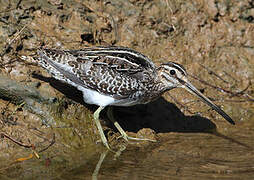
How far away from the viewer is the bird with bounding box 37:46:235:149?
20.9ft

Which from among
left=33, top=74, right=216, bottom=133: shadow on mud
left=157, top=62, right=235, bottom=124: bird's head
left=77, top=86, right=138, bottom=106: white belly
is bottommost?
left=33, top=74, right=216, bottom=133: shadow on mud

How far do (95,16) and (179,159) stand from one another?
9.48 feet

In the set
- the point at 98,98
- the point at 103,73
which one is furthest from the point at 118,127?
the point at 103,73

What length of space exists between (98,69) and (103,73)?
0.09 m

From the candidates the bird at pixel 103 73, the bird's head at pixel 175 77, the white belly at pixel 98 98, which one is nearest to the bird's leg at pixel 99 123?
the bird at pixel 103 73

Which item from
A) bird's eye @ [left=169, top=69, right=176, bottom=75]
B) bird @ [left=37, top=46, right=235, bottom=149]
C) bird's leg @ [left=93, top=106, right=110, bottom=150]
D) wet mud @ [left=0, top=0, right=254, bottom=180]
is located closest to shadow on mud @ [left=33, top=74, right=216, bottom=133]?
wet mud @ [left=0, top=0, right=254, bottom=180]

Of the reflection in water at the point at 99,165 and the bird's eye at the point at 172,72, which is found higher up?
the bird's eye at the point at 172,72

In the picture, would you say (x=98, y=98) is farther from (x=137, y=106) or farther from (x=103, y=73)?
(x=137, y=106)

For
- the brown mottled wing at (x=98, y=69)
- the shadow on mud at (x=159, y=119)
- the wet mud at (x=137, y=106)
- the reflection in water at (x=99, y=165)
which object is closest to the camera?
the reflection in water at (x=99, y=165)

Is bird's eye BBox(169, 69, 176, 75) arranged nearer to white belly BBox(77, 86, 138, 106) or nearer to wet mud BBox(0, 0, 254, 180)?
white belly BBox(77, 86, 138, 106)

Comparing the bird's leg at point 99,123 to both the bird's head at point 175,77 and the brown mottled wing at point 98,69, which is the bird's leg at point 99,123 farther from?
the bird's head at point 175,77

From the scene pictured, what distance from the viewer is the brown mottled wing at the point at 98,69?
6.38 m

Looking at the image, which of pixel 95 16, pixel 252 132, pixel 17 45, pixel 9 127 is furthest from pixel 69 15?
pixel 252 132

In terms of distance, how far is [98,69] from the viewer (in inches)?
251
